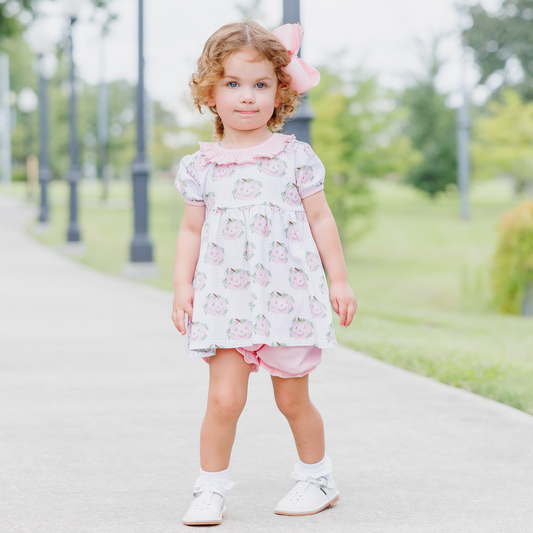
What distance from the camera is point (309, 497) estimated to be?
3.01 meters

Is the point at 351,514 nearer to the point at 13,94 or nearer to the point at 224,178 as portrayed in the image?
the point at 224,178

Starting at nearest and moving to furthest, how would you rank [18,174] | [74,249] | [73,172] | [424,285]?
1. [74,249]
2. [73,172]
3. [424,285]
4. [18,174]

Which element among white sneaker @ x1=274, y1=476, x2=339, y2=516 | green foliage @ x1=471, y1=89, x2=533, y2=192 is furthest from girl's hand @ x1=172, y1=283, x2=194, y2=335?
green foliage @ x1=471, y1=89, x2=533, y2=192

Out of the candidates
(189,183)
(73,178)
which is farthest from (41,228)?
(189,183)

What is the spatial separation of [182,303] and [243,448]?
1.15m

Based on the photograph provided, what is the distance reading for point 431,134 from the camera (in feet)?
170

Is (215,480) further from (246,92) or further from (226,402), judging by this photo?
(246,92)

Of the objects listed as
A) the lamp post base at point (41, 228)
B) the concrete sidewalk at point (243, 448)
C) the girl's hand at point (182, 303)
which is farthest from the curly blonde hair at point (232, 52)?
the lamp post base at point (41, 228)

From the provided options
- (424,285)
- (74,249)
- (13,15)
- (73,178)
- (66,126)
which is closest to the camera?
(74,249)

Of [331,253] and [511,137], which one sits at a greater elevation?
[331,253]

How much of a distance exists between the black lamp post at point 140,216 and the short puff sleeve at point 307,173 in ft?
32.9

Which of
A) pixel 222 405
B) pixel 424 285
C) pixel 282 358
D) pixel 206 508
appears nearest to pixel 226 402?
pixel 222 405

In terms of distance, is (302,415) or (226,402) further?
(302,415)

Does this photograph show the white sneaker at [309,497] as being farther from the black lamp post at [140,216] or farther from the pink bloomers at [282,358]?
the black lamp post at [140,216]
